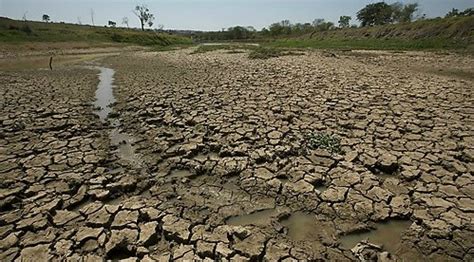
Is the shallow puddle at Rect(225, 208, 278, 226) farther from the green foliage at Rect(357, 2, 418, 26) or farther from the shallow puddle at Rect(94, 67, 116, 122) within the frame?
the green foliage at Rect(357, 2, 418, 26)

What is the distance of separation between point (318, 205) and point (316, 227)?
1.12ft

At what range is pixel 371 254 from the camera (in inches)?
94.0

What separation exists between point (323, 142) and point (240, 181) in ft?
5.46

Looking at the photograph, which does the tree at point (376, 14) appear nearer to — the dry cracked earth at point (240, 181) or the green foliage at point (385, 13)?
the green foliage at point (385, 13)

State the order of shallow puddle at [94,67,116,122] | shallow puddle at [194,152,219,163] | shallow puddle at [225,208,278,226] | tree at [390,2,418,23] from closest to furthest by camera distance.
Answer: shallow puddle at [225,208,278,226] → shallow puddle at [194,152,219,163] → shallow puddle at [94,67,116,122] → tree at [390,2,418,23]

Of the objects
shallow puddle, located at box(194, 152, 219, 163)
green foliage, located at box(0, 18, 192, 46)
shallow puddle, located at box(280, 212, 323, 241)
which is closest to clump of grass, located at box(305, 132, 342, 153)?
shallow puddle, located at box(194, 152, 219, 163)

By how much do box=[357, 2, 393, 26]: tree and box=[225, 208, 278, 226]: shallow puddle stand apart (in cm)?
5926

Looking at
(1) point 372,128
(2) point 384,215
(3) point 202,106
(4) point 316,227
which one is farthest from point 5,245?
(1) point 372,128

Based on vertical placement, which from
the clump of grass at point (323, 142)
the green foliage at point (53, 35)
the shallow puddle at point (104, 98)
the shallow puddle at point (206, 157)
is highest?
the green foliage at point (53, 35)

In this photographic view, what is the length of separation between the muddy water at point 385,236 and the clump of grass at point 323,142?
154 cm

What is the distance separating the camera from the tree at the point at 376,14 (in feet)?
169

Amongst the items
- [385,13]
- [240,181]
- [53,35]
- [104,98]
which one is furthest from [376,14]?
[240,181]

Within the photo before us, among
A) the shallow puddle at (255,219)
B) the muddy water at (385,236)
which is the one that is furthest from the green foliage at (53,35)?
the muddy water at (385,236)

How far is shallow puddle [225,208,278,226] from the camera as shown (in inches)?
111
